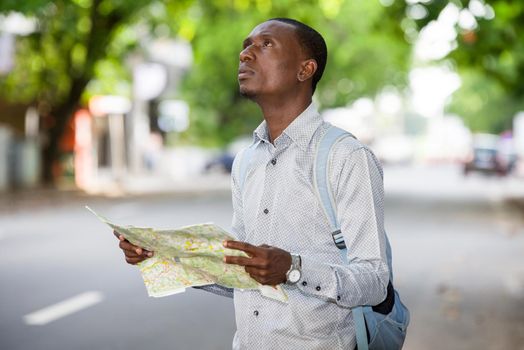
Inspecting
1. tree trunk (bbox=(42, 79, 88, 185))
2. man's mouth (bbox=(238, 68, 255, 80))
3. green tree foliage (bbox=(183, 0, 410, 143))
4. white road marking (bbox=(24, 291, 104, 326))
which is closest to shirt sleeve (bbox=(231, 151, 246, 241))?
man's mouth (bbox=(238, 68, 255, 80))

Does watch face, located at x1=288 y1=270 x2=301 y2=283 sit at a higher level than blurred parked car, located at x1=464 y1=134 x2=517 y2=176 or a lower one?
higher

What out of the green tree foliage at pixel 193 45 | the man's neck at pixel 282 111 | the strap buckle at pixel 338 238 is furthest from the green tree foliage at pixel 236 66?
the strap buckle at pixel 338 238

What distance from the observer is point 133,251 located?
2.49 m

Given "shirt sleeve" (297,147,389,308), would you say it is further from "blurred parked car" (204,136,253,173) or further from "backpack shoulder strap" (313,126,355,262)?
"blurred parked car" (204,136,253,173)

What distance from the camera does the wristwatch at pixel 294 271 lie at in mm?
2262

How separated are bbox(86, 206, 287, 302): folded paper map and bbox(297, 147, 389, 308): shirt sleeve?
121 millimetres

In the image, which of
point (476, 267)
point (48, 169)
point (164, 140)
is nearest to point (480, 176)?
point (164, 140)

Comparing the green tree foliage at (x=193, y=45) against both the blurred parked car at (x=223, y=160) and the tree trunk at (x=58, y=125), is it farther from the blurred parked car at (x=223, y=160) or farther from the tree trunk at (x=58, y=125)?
the blurred parked car at (x=223, y=160)

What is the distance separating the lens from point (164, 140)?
5791cm

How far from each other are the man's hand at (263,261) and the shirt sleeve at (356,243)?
0.25ft

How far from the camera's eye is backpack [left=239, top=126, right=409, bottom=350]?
7.98 feet

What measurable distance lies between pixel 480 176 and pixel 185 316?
136ft

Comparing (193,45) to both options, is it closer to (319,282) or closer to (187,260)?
(187,260)

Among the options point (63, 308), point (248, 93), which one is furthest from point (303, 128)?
point (63, 308)
